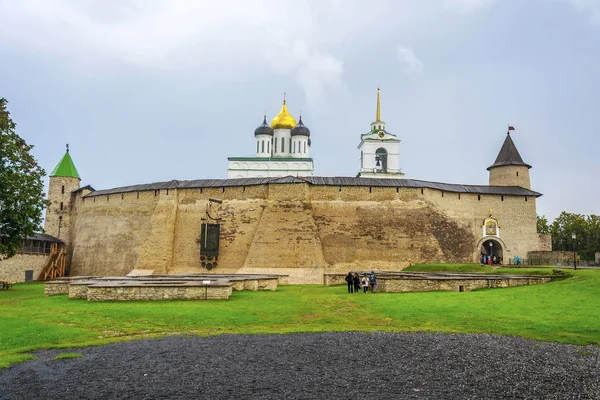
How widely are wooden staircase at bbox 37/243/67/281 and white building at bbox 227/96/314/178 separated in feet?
70.1

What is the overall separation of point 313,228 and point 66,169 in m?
22.0

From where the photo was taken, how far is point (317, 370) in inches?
279

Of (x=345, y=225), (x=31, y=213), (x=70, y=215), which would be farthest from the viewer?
(x=70, y=215)

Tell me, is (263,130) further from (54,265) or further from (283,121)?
(54,265)

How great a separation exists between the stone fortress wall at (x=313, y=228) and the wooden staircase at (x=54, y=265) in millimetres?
5474

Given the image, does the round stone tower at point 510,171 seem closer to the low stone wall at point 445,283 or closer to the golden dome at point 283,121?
the low stone wall at point 445,283

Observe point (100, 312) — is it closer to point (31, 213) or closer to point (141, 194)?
point (31, 213)

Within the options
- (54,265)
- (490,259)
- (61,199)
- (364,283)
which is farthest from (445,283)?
(61,199)

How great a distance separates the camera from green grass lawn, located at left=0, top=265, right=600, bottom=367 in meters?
9.94

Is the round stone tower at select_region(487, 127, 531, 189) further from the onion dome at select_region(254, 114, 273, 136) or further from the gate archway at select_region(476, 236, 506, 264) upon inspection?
the onion dome at select_region(254, 114, 273, 136)

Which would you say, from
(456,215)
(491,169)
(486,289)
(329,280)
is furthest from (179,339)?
(491,169)

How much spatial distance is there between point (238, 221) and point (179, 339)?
68.9ft

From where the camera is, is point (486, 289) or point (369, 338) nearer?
point (369, 338)

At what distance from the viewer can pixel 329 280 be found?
23609 mm
